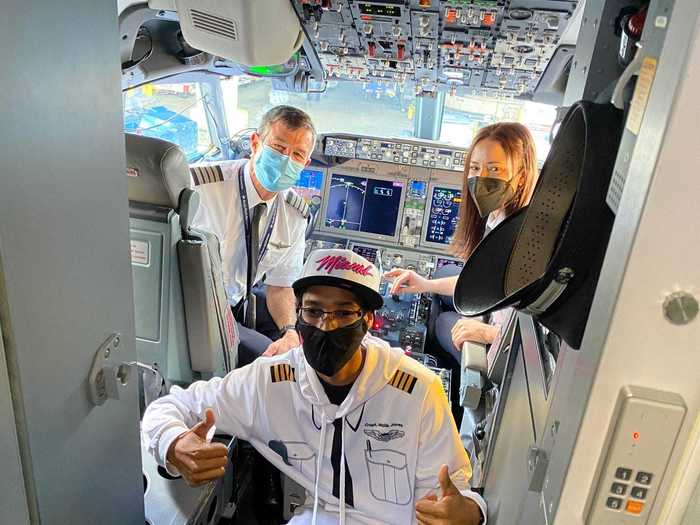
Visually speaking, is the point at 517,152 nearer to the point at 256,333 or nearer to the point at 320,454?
the point at 320,454

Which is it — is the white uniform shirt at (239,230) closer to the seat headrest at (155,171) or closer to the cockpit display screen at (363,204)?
the seat headrest at (155,171)

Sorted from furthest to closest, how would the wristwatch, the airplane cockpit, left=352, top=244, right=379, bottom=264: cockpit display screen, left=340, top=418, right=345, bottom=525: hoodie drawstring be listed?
left=352, top=244, right=379, bottom=264: cockpit display screen
the wristwatch
left=340, top=418, right=345, bottom=525: hoodie drawstring
the airplane cockpit

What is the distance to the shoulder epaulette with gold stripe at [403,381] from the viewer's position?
163 centimetres

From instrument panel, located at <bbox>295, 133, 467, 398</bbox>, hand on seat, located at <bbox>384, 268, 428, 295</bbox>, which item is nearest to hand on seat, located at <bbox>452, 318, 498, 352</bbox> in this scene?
hand on seat, located at <bbox>384, 268, 428, 295</bbox>

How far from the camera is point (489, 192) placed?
2.38 meters

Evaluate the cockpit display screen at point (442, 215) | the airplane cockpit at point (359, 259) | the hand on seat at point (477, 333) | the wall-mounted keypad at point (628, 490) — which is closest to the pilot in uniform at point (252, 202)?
the airplane cockpit at point (359, 259)

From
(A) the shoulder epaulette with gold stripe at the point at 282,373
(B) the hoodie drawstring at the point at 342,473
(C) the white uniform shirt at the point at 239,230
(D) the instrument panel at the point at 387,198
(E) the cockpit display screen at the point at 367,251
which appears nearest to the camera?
(B) the hoodie drawstring at the point at 342,473

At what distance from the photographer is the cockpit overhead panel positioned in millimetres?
2219

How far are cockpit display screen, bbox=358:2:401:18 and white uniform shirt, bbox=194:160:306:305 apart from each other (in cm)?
113

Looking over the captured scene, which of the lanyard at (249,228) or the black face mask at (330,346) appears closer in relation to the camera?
the black face mask at (330,346)

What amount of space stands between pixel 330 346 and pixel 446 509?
0.56m

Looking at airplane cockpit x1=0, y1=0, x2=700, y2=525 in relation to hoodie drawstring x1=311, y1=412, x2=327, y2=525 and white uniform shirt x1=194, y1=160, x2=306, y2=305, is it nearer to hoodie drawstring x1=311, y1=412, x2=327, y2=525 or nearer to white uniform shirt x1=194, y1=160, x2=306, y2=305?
hoodie drawstring x1=311, y1=412, x2=327, y2=525

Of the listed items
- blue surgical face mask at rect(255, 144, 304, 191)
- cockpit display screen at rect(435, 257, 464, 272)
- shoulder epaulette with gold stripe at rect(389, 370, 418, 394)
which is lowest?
cockpit display screen at rect(435, 257, 464, 272)

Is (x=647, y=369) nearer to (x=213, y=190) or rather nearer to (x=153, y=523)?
(x=153, y=523)
